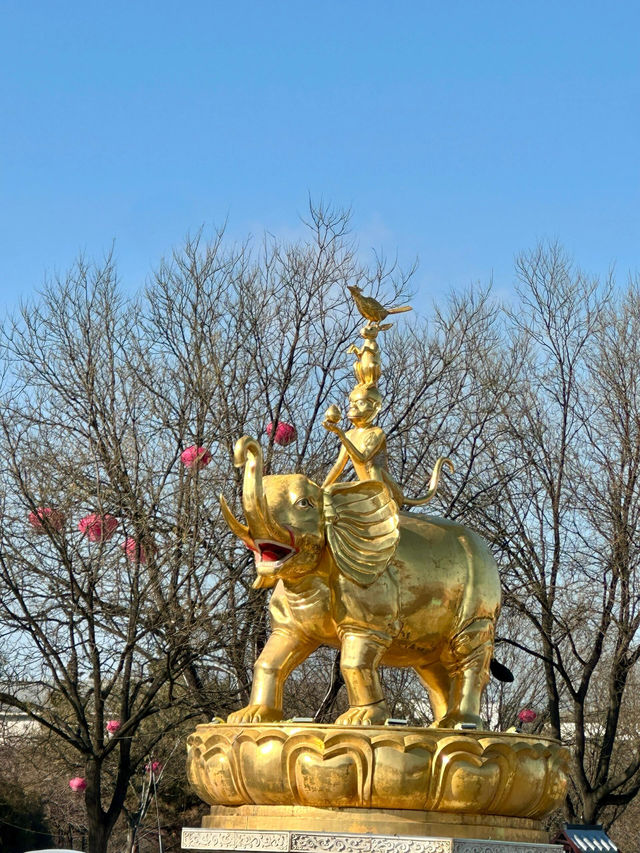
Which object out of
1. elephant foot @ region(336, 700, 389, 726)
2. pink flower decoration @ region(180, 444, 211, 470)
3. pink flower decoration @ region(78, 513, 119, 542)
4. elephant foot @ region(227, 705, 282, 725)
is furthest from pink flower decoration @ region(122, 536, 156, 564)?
elephant foot @ region(336, 700, 389, 726)

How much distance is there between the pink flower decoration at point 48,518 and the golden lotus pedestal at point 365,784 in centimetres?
650

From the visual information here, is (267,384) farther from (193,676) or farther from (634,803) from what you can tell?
(634,803)

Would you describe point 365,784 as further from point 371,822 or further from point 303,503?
point 303,503

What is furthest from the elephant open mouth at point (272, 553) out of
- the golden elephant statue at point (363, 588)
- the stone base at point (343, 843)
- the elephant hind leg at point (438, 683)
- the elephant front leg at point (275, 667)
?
the stone base at point (343, 843)

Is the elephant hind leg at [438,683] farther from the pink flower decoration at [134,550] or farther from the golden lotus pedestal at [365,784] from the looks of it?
the pink flower decoration at [134,550]

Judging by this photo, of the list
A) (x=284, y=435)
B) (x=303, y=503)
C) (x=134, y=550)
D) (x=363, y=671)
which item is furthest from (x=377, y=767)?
(x=284, y=435)

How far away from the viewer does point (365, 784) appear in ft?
19.0

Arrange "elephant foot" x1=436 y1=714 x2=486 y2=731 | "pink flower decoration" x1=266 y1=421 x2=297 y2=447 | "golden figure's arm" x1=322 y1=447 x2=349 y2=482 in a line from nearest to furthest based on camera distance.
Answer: "elephant foot" x1=436 y1=714 x2=486 y2=731 → "golden figure's arm" x1=322 y1=447 x2=349 y2=482 → "pink flower decoration" x1=266 y1=421 x2=297 y2=447

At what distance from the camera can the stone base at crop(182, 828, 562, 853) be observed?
563cm

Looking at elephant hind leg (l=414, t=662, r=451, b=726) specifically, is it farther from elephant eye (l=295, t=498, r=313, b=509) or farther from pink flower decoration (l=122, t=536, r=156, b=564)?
pink flower decoration (l=122, t=536, r=156, b=564)

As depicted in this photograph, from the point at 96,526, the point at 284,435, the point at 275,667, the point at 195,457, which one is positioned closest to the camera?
the point at 275,667

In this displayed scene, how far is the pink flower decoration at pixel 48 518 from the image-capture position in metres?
12.2

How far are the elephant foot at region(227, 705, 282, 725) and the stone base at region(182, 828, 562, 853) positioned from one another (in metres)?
0.56

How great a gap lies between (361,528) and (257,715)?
1.13m
